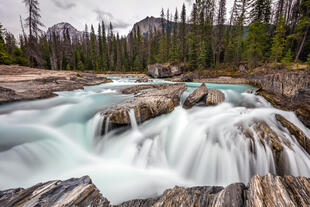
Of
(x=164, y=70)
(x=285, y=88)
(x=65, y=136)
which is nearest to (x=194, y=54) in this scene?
(x=164, y=70)

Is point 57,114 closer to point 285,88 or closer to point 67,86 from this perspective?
point 67,86

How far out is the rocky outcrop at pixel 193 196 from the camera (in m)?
1.69

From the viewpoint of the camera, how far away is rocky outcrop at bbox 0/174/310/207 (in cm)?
169

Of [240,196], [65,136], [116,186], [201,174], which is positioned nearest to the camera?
[240,196]

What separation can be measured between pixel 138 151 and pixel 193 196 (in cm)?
279

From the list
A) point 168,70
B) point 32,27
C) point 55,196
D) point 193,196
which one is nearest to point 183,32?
point 168,70

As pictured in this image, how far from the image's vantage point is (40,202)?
1681mm

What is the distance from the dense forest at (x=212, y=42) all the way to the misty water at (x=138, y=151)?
51.8ft

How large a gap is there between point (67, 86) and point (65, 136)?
708cm

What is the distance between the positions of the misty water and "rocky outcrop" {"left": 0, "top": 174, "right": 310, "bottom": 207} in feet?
5.02

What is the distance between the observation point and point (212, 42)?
1107 inches

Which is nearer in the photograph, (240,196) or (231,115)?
(240,196)

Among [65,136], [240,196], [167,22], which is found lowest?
[65,136]

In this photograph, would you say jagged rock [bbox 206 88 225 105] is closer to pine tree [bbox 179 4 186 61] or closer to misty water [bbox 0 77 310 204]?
misty water [bbox 0 77 310 204]
